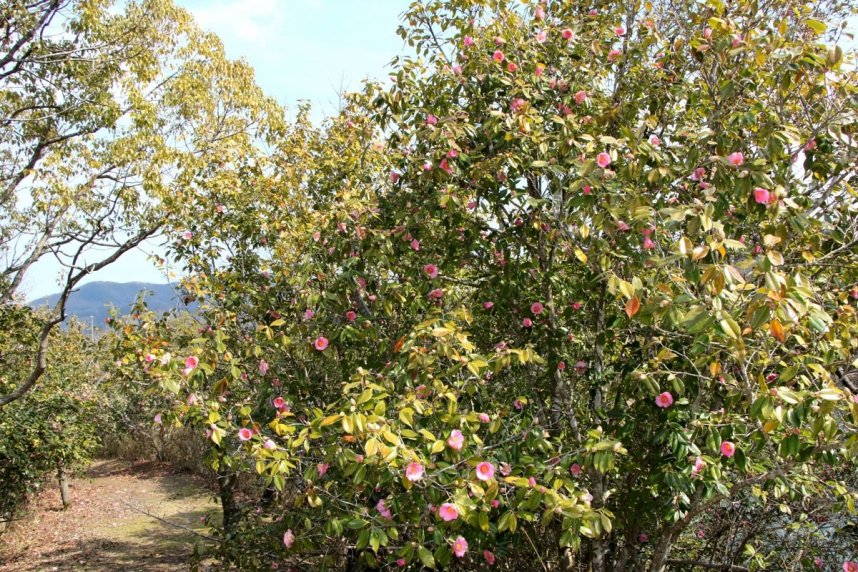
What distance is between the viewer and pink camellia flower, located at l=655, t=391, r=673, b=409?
7.00ft

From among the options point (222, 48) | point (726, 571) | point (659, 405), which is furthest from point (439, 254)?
point (222, 48)

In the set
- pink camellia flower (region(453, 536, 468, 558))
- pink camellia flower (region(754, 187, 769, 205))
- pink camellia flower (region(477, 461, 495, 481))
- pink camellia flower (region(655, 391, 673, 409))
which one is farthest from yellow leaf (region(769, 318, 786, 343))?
pink camellia flower (region(453, 536, 468, 558))

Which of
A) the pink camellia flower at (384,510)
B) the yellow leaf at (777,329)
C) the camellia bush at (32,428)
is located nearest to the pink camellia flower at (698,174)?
the yellow leaf at (777,329)

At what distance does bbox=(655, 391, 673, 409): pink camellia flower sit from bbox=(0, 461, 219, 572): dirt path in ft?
15.7

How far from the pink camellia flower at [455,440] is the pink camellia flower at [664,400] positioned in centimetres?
76

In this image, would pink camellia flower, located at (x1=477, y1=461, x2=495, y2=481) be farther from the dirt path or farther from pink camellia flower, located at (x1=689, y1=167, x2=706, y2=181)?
the dirt path

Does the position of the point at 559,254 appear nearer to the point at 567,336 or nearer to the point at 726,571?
the point at 567,336

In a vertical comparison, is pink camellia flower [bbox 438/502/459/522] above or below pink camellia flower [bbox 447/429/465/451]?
below

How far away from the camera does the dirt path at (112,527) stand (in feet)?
24.7

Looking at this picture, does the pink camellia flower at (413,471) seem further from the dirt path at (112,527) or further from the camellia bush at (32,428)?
the camellia bush at (32,428)

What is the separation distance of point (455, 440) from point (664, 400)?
809 mm

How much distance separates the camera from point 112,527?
9383mm

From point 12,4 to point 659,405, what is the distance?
294 inches

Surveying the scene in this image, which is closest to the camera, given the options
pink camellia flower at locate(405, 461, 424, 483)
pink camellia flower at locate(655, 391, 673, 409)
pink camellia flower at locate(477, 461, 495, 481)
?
pink camellia flower at locate(405, 461, 424, 483)
